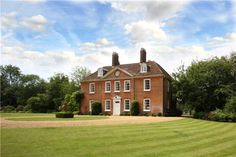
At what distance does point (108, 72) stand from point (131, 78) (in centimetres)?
445

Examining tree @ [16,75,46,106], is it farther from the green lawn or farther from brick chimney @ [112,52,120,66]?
the green lawn

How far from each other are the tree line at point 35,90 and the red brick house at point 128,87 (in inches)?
140

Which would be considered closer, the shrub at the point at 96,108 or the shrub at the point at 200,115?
the shrub at the point at 200,115

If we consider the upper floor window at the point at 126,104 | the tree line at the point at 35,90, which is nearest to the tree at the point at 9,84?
the tree line at the point at 35,90

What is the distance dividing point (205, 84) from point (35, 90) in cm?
5785

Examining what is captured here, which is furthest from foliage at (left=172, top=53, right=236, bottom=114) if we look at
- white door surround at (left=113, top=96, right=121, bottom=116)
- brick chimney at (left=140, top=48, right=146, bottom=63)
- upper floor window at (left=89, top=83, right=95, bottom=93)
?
upper floor window at (left=89, top=83, right=95, bottom=93)

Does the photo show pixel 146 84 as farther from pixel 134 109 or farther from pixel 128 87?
pixel 134 109

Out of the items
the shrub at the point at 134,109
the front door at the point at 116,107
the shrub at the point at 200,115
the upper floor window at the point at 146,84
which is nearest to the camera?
the shrub at the point at 200,115

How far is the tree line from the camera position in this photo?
6134cm

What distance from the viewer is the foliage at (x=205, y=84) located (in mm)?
40094

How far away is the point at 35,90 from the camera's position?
86.7m

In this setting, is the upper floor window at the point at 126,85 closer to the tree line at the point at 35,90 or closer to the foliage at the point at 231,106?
the tree line at the point at 35,90

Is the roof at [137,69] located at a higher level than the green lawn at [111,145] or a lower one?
higher

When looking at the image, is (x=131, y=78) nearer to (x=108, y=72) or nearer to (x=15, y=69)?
(x=108, y=72)
